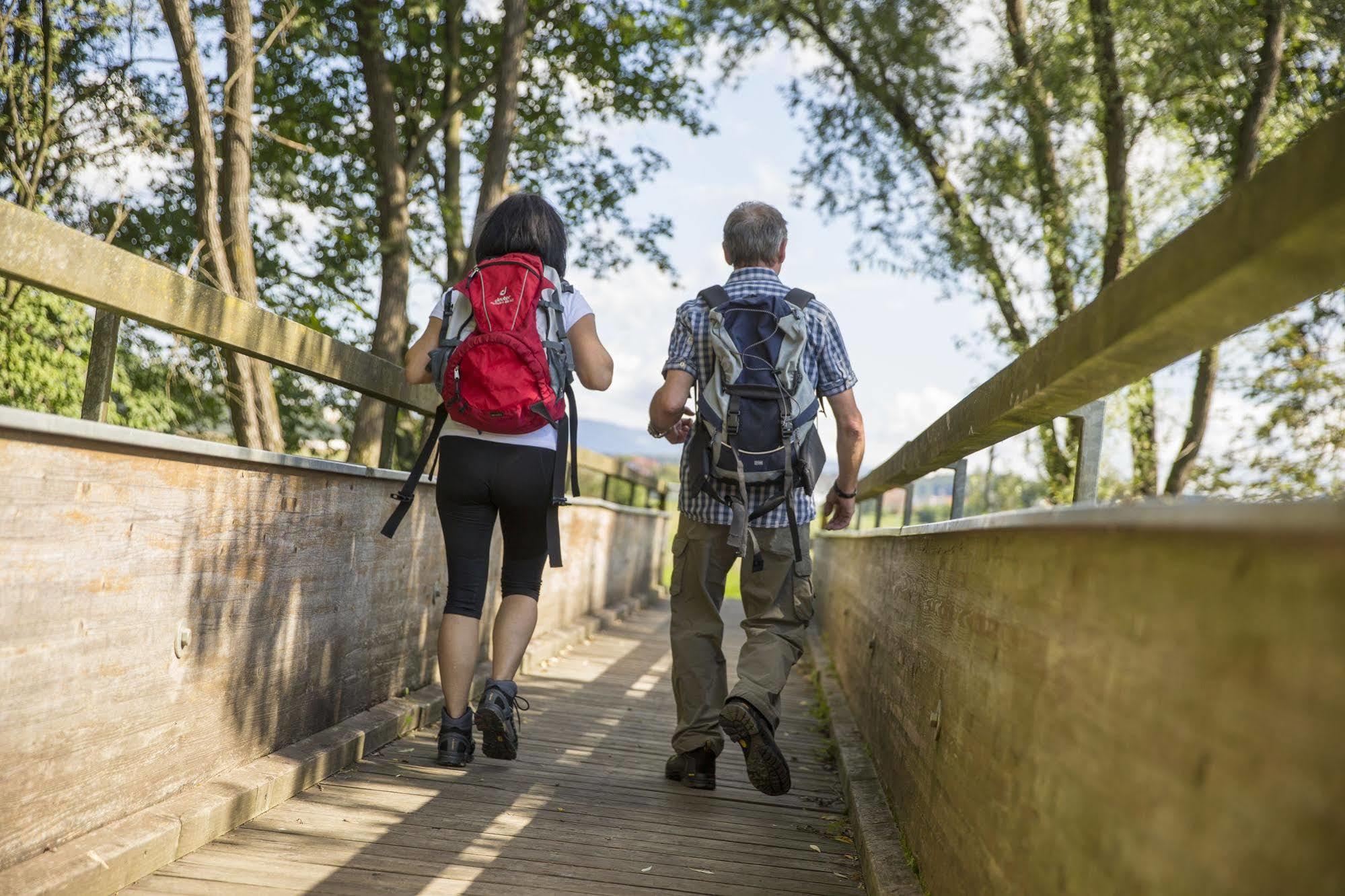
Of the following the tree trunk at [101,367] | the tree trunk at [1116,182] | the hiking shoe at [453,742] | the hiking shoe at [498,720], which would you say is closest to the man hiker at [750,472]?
the hiking shoe at [498,720]

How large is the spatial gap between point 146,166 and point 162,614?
1044cm

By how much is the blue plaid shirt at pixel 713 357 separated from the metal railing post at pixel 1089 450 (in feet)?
5.60

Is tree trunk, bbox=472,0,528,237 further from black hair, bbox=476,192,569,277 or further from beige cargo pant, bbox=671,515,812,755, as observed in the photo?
beige cargo pant, bbox=671,515,812,755

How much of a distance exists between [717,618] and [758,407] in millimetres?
847

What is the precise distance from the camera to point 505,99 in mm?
11172

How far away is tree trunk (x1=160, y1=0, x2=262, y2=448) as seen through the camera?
8.12 m

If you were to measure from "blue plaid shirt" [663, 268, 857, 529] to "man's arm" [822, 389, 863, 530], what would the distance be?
0.17 feet

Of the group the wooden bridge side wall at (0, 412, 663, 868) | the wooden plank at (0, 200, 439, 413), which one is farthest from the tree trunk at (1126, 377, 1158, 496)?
the wooden plank at (0, 200, 439, 413)

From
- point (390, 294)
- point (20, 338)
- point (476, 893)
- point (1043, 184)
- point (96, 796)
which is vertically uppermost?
point (1043, 184)

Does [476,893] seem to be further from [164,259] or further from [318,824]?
[164,259]

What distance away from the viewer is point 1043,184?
14.6 meters

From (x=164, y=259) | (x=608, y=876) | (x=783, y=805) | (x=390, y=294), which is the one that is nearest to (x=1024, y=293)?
(x=390, y=294)

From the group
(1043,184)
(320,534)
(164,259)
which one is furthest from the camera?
(1043,184)

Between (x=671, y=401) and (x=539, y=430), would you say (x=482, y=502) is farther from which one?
(x=671, y=401)
